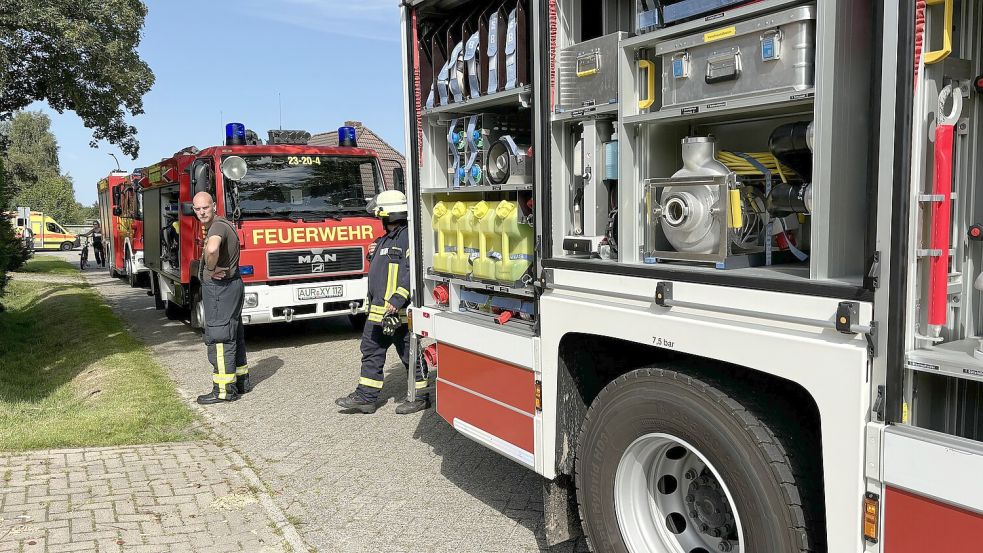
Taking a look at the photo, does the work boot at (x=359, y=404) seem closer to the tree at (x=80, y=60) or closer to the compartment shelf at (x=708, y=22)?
the compartment shelf at (x=708, y=22)

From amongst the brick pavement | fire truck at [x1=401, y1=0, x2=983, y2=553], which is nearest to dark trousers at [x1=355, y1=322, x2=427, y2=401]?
the brick pavement

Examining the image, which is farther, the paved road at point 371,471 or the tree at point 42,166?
the tree at point 42,166

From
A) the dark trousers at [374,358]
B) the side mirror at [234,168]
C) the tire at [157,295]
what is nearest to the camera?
the dark trousers at [374,358]

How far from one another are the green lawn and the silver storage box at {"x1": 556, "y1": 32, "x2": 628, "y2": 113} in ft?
13.7

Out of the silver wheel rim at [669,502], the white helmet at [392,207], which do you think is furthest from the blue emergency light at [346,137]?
the silver wheel rim at [669,502]

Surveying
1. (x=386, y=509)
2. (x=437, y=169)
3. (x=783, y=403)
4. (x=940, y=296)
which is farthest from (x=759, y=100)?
(x=386, y=509)

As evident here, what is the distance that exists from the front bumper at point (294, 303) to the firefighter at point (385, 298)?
307 centimetres

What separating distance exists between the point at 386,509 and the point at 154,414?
2.97 m

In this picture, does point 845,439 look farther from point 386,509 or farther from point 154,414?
point 154,414

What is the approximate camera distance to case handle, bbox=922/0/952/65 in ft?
6.63

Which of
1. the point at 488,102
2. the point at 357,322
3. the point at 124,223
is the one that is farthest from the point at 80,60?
the point at 488,102

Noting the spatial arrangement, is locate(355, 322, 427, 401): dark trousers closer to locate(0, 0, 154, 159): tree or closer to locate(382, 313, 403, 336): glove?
locate(382, 313, 403, 336): glove

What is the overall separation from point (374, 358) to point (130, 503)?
228 centimetres

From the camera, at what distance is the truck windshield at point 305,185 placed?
30.7ft
